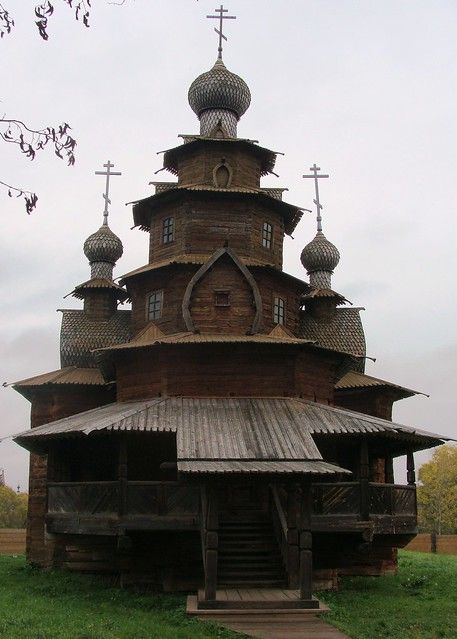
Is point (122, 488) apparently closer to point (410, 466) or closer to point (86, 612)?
point (86, 612)

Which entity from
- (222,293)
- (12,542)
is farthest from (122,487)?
(12,542)

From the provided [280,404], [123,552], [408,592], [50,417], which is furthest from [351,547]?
[50,417]

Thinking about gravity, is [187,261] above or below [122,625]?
above

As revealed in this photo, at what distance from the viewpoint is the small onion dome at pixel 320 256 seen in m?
24.1

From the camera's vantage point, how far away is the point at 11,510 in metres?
61.5

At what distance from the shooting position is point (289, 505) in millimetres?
13008

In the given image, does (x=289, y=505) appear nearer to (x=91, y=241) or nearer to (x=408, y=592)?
(x=408, y=592)

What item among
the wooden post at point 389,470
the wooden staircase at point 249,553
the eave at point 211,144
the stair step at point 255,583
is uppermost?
the eave at point 211,144

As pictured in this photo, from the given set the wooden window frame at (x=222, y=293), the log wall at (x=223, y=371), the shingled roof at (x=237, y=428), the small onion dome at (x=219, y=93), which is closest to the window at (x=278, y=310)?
the wooden window frame at (x=222, y=293)

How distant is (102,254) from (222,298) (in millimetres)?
8168

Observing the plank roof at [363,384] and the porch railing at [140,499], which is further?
the plank roof at [363,384]

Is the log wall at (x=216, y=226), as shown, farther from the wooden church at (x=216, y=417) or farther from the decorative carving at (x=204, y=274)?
the decorative carving at (x=204, y=274)

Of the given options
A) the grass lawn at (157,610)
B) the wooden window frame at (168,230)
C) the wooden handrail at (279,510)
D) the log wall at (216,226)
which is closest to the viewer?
the grass lawn at (157,610)

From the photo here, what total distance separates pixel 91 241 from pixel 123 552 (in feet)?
41.2
